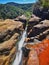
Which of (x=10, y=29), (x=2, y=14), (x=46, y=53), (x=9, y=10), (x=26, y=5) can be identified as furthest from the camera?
(x=26, y=5)

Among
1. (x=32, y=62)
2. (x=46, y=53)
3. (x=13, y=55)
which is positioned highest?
(x=32, y=62)

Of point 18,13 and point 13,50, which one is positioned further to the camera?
point 18,13

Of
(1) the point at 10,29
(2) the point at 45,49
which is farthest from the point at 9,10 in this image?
(2) the point at 45,49

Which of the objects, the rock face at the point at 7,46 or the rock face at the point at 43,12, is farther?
the rock face at the point at 43,12

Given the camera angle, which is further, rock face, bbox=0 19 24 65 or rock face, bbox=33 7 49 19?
rock face, bbox=33 7 49 19

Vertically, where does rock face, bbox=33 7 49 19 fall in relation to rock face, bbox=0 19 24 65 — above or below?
below

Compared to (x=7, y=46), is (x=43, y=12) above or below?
below

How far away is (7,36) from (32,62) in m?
32.5

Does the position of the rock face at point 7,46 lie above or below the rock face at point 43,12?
above

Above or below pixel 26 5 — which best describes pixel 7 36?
above

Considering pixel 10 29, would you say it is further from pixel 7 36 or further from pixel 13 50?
pixel 13 50

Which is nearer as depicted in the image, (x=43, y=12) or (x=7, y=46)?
(x=7, y=46)

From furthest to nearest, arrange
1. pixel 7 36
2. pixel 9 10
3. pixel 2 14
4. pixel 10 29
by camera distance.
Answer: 1. pixel 9 10
2. pixel 2 14
3. pixel 10 29
4. pixel 7 36

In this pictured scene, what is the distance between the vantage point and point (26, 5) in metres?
134
